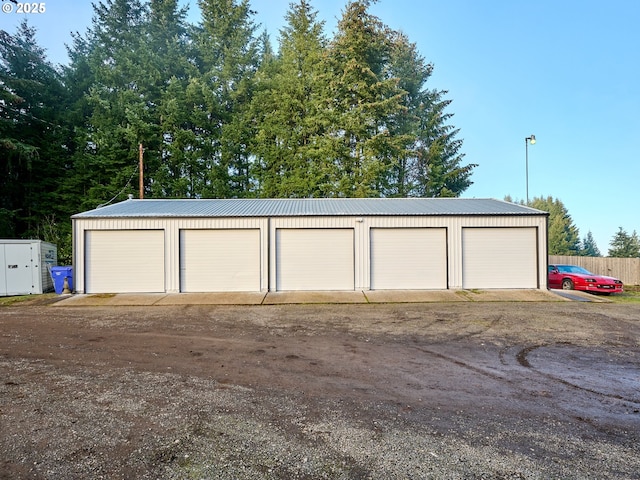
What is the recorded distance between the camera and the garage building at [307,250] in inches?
497

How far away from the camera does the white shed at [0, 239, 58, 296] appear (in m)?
12.1

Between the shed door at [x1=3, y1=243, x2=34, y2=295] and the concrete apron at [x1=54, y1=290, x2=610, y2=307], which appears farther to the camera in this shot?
the shed door at [x1=3, y1=243, x2=34, y2=295]

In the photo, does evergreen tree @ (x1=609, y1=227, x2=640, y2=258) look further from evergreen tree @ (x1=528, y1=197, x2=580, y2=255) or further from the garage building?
the garage building

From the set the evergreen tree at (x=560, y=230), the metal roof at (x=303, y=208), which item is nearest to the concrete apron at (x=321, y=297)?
the metal roof at (x=303, y=208)

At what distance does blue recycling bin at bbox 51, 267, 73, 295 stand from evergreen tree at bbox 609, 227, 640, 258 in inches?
1896

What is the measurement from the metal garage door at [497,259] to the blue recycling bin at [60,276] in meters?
14.0

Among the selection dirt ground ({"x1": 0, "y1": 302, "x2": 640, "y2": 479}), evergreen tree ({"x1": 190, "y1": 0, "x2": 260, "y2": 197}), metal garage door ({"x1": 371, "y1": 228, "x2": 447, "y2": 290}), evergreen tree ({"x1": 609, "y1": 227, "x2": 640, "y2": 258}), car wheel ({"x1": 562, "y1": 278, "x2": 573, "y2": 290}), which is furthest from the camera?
evergreen tree ({"x1": 609, "y1": 227, "x2": 640, "y2": 258})

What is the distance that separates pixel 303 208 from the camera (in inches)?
553

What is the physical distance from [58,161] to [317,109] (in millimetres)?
16367

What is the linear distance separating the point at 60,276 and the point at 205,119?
1442cm

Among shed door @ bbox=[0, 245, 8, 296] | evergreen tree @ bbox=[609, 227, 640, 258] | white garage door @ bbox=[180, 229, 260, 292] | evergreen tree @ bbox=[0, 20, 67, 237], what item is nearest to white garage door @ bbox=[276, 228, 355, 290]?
white garage door @ bbox=[180, 229, 260, 292]

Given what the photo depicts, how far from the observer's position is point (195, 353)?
580cm

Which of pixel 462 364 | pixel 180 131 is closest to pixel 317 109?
pixel 180 131

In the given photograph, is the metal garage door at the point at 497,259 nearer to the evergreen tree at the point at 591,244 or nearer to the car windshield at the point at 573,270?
the car windshield at the point at 573,270
